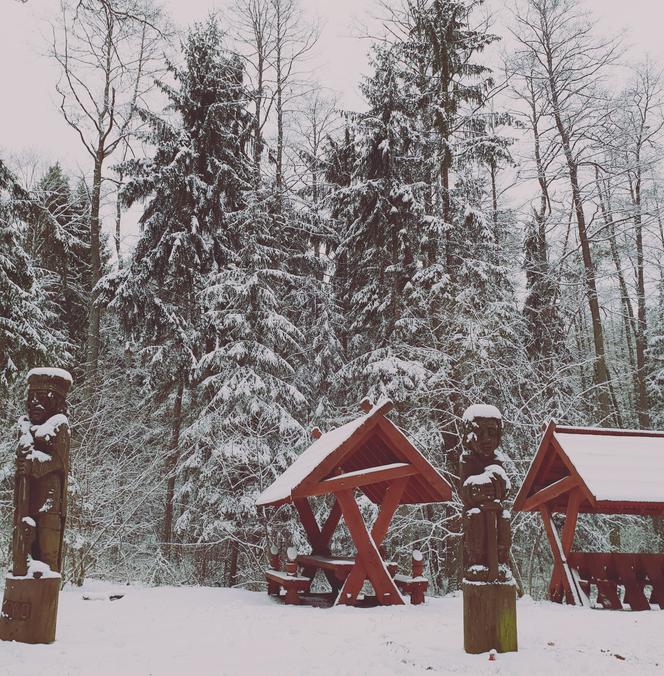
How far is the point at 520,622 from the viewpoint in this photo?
9.01 meters

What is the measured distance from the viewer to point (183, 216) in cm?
2072

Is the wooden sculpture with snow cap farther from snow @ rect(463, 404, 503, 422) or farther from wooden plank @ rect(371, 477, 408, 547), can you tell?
wooden plank @ rect(371, 477, 408, 547)

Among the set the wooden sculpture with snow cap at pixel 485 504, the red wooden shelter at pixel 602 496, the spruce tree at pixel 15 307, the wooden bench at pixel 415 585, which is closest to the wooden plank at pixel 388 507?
the wooden bench at pixel 415 585

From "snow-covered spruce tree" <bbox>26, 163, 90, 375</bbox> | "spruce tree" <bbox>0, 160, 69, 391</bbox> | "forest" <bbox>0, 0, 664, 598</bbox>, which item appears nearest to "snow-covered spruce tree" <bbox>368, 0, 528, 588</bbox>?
"forest" <bbox>0, 0, 664, 598</bbox>

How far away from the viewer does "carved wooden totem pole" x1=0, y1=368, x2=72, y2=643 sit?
6.42 m

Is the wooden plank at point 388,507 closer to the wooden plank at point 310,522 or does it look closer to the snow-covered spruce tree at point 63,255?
the wooden plank at point 310,522

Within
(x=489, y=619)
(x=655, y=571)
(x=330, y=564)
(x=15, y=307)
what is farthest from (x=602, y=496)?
(x=15, y=307)

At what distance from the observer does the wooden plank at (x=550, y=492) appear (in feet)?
37.8

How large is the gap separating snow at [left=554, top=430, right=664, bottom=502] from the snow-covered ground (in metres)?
1.88

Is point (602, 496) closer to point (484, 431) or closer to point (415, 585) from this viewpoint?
point (415, 585)

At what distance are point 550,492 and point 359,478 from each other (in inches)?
161

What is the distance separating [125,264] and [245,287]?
5140mm

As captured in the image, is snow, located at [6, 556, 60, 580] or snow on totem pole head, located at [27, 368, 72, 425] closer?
snow, located at [6, 556, 60, 580]

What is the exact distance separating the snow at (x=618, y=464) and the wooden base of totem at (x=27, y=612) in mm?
8215
